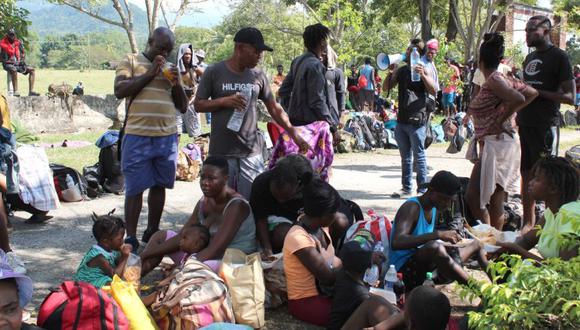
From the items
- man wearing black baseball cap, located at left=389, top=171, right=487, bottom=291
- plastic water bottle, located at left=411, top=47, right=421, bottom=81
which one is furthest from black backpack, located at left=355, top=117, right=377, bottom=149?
man wearing black baseball cap, located at left=389, top=171, right=487, bottom=291

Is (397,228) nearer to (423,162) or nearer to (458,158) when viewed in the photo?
(423,162)

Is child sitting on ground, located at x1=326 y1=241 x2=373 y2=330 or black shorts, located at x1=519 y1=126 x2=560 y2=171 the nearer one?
child sitting on ground, located at x1=326 y1=241 x2=373 y2=330

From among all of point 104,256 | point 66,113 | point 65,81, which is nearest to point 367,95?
point 66,113

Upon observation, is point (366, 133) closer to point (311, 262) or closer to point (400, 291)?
point (400, 291)

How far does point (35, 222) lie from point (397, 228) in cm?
414

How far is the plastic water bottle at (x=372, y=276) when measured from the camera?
4.02 metres

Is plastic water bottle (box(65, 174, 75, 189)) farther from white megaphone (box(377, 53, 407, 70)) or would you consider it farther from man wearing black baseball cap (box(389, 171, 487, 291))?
man wearing black baseball cap (box(389, 171, 487, 291))

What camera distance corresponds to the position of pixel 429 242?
13.9 feet

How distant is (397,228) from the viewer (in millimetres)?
4371

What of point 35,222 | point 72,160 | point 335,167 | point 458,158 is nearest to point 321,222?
point 35,222

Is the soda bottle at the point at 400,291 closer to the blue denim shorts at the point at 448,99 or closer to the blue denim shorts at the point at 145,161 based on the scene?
the blue denim shorts at the point at 145,161

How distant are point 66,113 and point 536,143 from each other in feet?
41.1

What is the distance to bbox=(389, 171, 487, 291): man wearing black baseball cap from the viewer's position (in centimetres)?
422

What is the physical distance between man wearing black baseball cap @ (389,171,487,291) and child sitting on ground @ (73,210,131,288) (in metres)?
1.88
